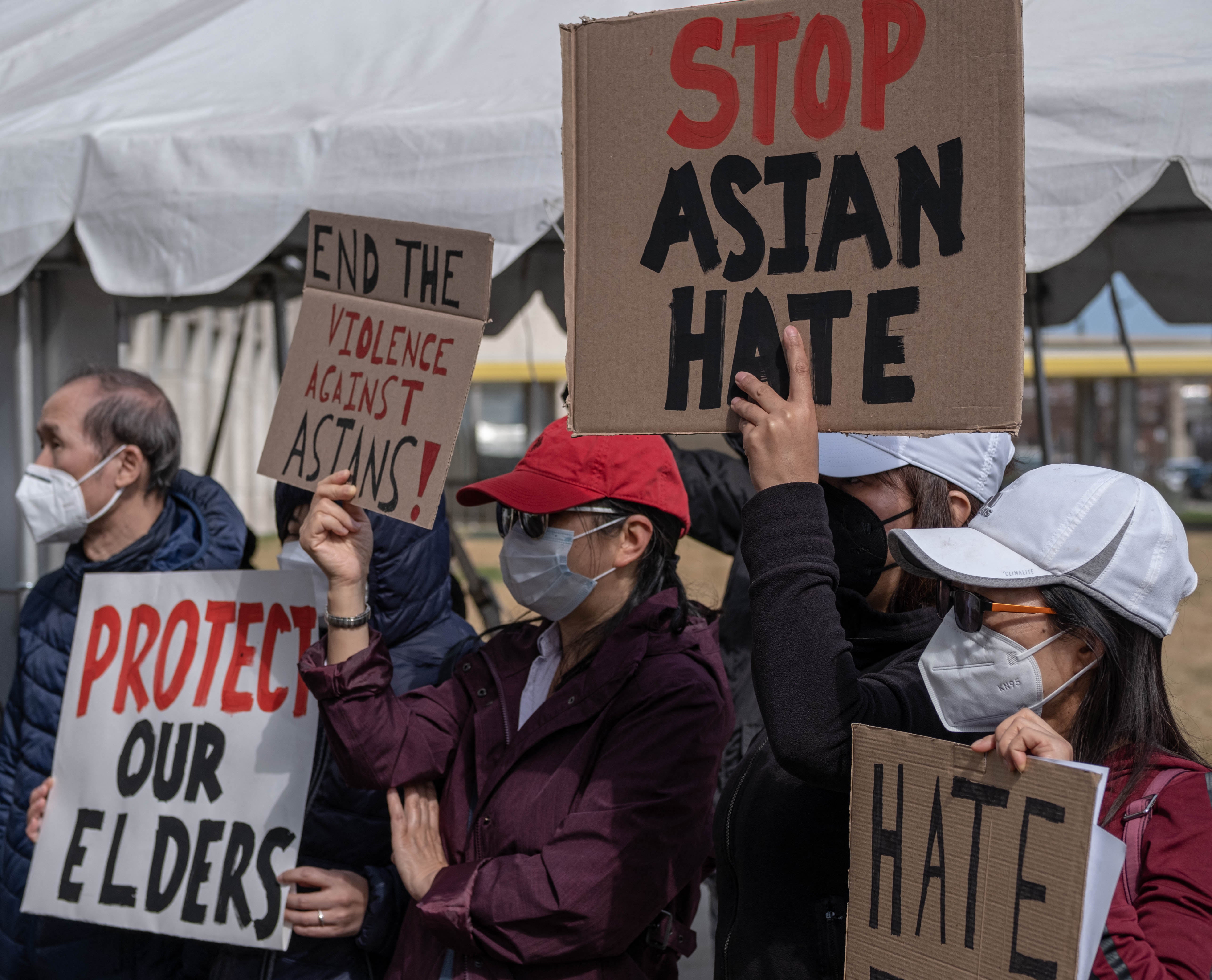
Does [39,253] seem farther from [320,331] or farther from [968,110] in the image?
[968,110]

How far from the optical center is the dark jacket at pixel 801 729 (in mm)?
1365

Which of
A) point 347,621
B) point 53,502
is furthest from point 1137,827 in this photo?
point 53,502

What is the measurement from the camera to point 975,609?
133 centimetres

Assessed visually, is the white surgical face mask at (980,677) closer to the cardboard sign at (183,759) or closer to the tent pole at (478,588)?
the cardboard sign at (183,759)

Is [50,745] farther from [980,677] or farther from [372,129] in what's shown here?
[980,677]

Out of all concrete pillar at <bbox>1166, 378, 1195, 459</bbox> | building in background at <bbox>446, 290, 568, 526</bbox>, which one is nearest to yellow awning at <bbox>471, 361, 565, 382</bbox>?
building in background at <bbox>446, 290, 568, 526</bbox>

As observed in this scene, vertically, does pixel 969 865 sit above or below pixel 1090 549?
below

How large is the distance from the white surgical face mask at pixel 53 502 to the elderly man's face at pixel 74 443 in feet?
0.05

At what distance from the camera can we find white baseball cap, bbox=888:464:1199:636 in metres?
1.28

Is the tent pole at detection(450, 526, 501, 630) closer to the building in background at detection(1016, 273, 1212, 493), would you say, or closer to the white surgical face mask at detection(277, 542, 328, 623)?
the white surgical face mask at detection(277, 542, 328, 623)

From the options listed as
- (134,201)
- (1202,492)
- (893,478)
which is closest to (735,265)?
(893,478)

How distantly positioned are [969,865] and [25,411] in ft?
11.4

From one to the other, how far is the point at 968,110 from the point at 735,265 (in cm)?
34

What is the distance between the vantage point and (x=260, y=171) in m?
2.94
